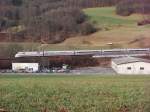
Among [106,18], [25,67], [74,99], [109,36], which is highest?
[74,99]

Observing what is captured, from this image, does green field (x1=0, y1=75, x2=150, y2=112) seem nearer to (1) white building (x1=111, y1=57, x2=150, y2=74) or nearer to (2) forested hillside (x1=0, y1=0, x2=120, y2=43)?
(1) white building (x1=111, y1=57, x2=150, y2=74)

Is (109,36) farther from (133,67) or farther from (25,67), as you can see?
(133,67)

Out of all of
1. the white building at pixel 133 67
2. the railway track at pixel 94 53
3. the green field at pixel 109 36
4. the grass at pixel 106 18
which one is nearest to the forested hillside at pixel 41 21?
the green field at pixel 109 36

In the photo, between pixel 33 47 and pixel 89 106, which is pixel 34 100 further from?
pixel 33 47

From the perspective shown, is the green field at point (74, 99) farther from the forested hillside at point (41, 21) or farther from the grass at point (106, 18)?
the grass at point (106, 18)

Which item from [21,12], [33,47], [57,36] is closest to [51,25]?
[57,36]

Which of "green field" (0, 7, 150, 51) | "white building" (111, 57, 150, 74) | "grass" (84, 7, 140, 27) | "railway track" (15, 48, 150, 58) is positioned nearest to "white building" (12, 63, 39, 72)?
"railway track" (15, 48, 150, 58)

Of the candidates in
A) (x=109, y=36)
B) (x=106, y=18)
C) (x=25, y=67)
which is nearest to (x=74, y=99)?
(x=25, y=67)

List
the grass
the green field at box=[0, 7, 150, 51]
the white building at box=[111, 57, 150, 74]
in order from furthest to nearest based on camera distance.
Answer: the grass < the green field at box=[0, 7, 150, 51] < the white building at box=[111, 57, 150, 74]

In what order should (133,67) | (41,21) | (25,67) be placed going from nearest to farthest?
1. (133,67)
2. (25,67)
3. (41,21)

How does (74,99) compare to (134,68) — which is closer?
(74,99)

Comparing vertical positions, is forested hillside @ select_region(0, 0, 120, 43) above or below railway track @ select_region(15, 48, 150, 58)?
above

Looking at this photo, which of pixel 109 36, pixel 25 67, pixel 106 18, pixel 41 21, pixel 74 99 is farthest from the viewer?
pixel 106 18

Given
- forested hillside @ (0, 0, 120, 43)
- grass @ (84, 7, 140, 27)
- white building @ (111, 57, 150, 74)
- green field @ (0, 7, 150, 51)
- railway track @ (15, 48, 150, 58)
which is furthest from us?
grass @ (84, 7, 140, 27)
